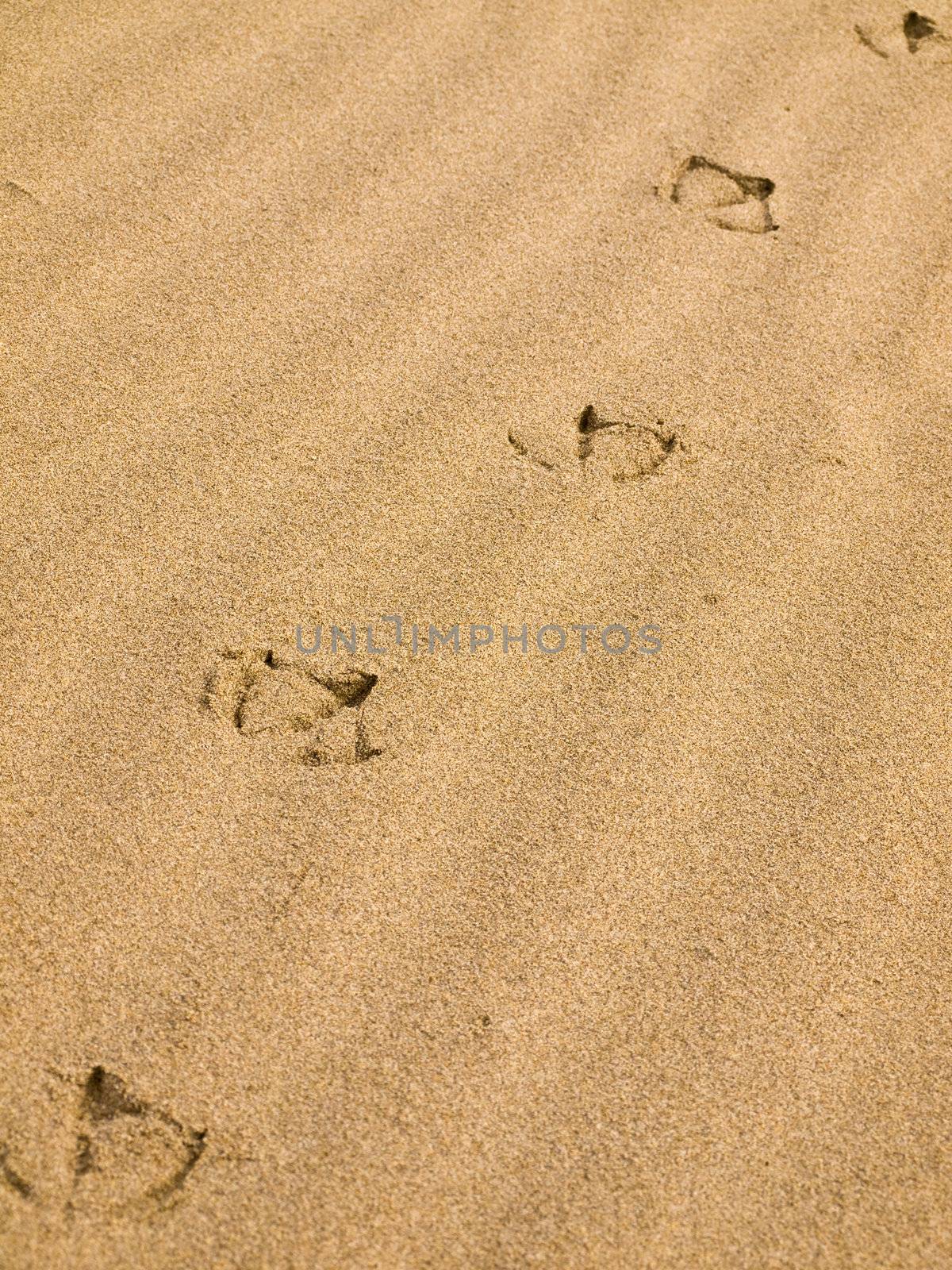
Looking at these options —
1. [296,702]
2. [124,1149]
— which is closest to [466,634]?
[296,702]

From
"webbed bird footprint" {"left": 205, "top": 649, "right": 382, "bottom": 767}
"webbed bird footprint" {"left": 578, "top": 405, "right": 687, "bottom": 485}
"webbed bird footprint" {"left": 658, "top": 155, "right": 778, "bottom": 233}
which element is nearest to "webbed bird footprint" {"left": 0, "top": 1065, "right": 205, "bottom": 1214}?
"webbed bird footprint" {"left": 205, "top": 649, "right": 382, "bottom": 767}

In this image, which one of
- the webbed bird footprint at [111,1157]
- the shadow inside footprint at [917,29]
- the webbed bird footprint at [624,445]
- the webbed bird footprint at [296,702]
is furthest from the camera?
the shadow inside footprint at [917,29]

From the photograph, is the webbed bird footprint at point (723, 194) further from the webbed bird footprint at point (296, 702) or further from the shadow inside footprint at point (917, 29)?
the webbed bird footprint at point (296, 702)

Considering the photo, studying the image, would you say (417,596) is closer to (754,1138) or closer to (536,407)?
(536,407)

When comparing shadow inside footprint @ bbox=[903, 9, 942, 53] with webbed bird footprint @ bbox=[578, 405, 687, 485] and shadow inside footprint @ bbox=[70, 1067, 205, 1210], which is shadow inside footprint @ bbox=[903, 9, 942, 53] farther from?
shadow inside footprint @ bbox=[70, 1067, 205, 1210]

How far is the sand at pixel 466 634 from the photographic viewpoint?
118 centimetres

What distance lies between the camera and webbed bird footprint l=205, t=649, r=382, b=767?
4.66 feet

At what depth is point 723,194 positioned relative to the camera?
6.69ft

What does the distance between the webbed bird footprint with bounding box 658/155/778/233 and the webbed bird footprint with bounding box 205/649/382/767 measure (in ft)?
3.50

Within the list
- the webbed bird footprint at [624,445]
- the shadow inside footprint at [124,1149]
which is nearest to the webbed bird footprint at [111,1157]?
the shadow inside footprint at [124,1149]

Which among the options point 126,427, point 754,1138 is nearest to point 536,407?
point 126,427

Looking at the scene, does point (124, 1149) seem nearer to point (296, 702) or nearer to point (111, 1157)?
point (111, 1157)

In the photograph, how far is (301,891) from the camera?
4.29 ft

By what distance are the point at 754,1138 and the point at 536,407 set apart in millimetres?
1026
